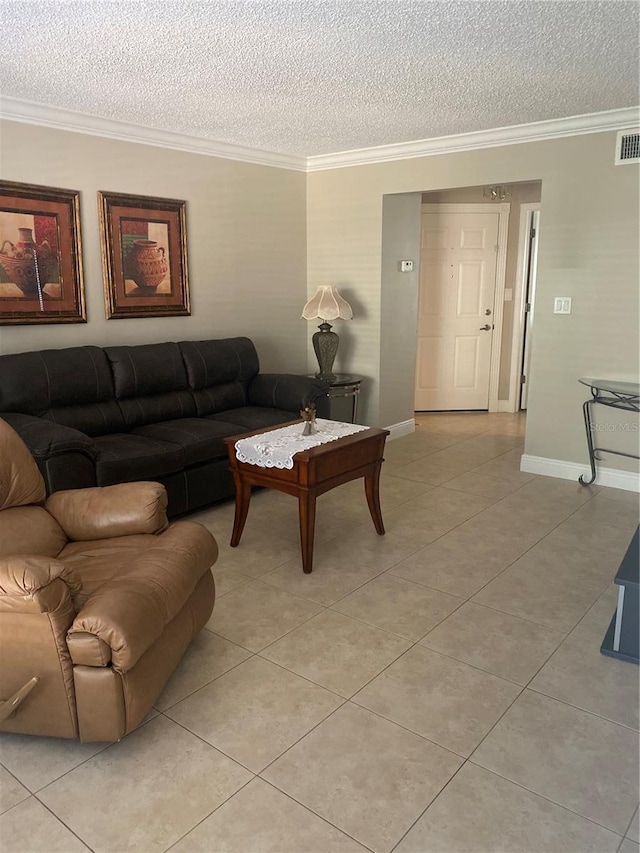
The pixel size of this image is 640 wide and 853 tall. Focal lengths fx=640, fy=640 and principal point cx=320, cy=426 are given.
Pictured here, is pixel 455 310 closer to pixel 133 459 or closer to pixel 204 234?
pixel 204 234

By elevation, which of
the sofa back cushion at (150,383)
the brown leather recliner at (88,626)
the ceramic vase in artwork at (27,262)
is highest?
the ceramic vase in artwork at (27,262)

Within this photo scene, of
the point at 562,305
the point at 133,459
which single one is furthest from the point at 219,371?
Answer: the point at 562,305

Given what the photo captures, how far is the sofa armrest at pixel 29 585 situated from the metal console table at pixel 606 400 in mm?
3440

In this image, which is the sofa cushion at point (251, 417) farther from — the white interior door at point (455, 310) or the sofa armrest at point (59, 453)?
the white interior door at point (455, 310)

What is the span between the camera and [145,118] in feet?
13.6

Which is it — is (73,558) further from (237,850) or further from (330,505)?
(330,505)

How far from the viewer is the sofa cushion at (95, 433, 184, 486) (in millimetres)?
3426

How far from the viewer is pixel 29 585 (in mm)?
1801

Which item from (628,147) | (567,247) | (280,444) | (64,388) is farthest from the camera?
(567,247)

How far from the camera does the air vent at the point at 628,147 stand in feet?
13.3

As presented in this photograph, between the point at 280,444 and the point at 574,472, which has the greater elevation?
the point at 280,444

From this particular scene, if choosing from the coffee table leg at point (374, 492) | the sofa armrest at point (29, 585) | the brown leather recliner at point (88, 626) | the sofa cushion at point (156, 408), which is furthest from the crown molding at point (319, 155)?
the sofa armrest at point (29, 585)

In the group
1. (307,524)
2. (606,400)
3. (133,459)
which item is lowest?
(307,524)

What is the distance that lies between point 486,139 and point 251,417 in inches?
103
